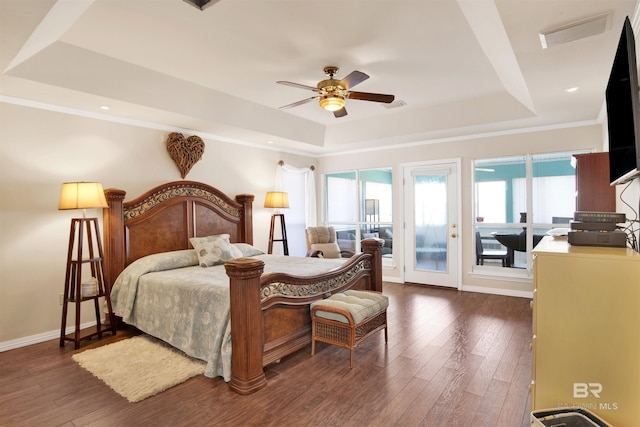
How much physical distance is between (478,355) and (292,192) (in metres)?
4.27

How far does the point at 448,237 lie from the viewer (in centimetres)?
570

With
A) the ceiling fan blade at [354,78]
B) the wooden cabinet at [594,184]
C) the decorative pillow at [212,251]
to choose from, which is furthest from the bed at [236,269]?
the wooden cabinet at [594,184]

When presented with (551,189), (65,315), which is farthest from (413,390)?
(551,189)

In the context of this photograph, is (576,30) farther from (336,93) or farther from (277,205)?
(277,205)

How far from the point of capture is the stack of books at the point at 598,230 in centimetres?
192

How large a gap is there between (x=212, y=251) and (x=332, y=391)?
2.27m

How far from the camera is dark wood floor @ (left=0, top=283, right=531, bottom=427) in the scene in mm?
2221

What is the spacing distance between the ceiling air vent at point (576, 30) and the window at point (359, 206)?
3.97 metres

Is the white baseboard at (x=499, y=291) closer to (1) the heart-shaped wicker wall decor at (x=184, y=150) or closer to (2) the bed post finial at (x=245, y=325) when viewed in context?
Answer: (2) the bed post finial at (x=245, y=325)

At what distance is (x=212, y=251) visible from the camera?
13.6 ft


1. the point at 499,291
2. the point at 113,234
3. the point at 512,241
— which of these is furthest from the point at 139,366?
the point at 512,241

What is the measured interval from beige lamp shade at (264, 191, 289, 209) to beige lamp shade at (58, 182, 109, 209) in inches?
102

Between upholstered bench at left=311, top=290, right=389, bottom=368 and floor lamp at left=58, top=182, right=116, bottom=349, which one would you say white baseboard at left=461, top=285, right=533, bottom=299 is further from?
floor lamp at left=58, top=182, right=116, bottom=349

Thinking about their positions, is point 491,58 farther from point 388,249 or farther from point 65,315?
point 65,315
